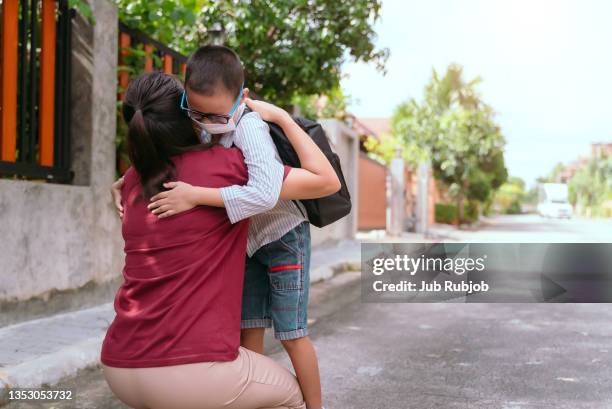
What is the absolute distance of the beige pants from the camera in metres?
1.77

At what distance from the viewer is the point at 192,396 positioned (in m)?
1.78

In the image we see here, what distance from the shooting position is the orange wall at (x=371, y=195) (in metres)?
17.1

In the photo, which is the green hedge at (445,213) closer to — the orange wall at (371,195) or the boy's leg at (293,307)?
the orange wall at (371,195)

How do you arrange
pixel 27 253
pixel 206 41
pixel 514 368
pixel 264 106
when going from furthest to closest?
pixel 206 41 → pixel 27 253 → pixel 514 368 → pixel 264 106

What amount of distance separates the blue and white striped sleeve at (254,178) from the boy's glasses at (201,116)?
69 mm

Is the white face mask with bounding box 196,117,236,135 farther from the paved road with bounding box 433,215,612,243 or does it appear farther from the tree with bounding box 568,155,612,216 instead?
the tree with bounding box 568,155,612,216

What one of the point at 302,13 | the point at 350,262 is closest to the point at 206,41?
the point at 302,13

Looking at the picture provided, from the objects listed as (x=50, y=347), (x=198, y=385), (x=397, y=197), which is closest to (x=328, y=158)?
(x=198, y=385)

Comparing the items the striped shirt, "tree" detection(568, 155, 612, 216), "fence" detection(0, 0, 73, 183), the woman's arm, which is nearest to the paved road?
"fence" detection(0, 0, 73, 183)

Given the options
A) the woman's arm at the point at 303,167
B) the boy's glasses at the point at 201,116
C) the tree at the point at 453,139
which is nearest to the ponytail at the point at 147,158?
the boy's glasses at the point at 201,116

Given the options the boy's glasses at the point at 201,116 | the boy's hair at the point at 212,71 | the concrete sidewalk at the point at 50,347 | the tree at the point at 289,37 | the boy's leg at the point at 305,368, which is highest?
the tree at the point at 289,37

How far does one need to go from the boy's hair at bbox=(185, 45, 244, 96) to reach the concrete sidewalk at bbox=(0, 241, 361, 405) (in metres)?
1.96

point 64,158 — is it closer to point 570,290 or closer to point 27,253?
point 27,253

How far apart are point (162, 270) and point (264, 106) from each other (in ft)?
2.17
